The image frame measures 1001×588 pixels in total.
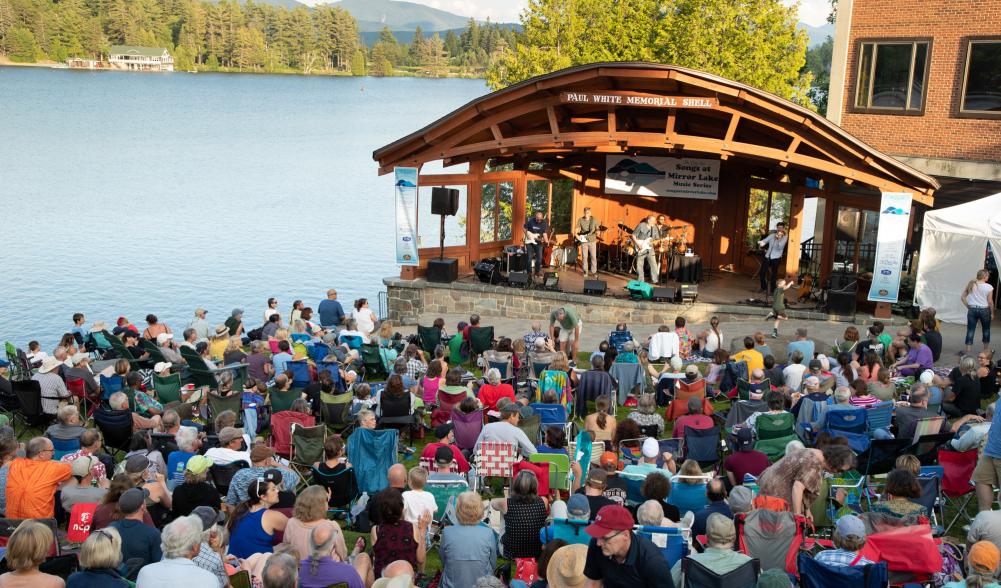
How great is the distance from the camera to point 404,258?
1905cm

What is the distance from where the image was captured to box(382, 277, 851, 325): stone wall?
695 inches

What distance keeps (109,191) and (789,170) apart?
3694cm

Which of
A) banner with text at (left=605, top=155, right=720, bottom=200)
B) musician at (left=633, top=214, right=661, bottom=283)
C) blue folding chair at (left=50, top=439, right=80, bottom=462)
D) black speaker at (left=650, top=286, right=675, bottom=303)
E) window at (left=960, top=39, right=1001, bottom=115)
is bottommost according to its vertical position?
blue folding chair at (left=50, top=439, right=80, bottom=462)

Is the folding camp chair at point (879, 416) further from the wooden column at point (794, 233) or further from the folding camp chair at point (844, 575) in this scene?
the wooden column at point (794, 233)

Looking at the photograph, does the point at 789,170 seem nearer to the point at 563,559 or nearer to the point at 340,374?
the point at 340,374

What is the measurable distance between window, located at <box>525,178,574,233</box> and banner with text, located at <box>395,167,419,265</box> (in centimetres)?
326

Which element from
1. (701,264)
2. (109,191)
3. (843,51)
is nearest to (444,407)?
(701,264)

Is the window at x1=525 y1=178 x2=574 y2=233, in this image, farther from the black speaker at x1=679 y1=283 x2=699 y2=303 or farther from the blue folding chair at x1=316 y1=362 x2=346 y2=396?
the blue folding chair at x1=316 y1=362 x2=346 y2=396

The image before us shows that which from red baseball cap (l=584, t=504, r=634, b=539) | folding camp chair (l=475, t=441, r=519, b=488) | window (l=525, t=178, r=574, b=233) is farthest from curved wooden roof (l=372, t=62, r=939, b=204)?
red baseball cap (l=584, t=504, r=634, b=539)

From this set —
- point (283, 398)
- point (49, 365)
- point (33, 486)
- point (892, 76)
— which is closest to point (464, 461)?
point (283, 398)

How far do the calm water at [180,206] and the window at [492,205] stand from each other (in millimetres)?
8153

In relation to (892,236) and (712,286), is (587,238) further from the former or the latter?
(892,236)

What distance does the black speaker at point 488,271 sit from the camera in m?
18.9

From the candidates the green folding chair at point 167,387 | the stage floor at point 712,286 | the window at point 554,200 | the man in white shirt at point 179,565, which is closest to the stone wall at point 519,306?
the stage floor at point 712,286
